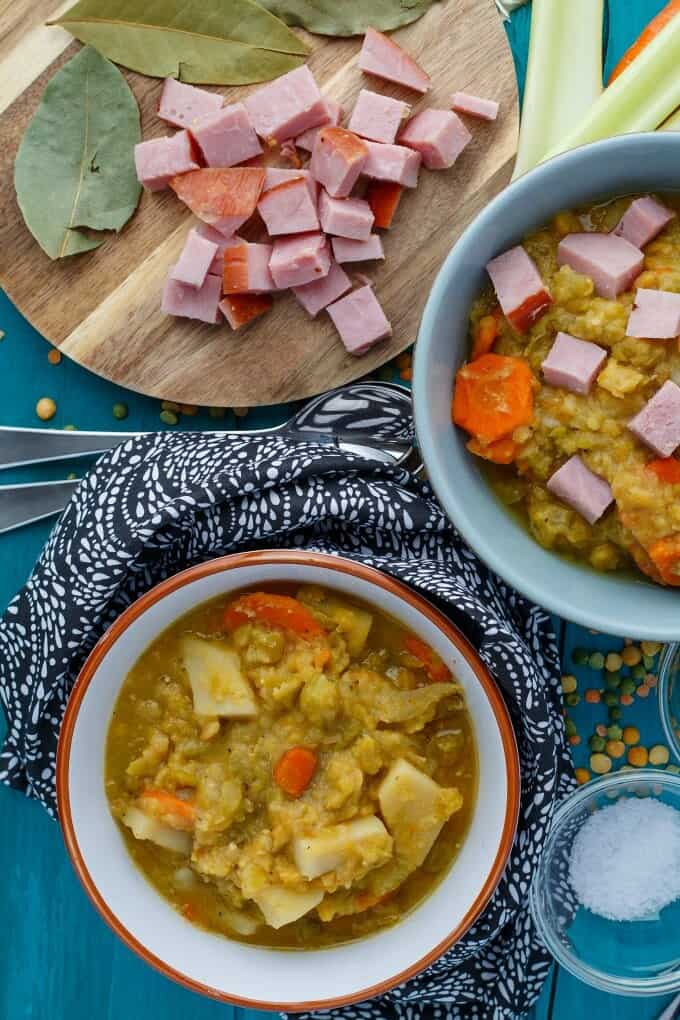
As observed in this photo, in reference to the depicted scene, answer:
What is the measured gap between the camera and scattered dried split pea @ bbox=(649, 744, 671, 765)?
2771 millimetres

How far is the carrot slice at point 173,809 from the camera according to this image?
7.54 ft

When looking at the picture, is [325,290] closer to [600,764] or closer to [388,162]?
[388,162]

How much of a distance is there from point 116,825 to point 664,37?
2.18 m

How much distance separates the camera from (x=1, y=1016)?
9.25 feet

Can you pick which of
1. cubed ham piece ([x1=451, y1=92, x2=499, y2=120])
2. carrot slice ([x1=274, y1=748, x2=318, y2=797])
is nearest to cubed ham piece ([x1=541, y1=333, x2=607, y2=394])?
cubed ham piece ([x1=451, y1=92, x2=499, y2=120])

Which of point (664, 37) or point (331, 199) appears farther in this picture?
point (331, 199)

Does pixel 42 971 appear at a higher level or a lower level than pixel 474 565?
lower

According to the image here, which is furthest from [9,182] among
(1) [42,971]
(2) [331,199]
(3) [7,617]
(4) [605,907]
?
(4) [605,907]

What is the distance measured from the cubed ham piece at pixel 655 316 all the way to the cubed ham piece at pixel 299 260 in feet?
2.88

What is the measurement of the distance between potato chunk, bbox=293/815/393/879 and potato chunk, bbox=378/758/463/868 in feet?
0.18

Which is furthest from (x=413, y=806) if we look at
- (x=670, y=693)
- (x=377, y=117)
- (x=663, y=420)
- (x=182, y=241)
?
(x=377, y=117)

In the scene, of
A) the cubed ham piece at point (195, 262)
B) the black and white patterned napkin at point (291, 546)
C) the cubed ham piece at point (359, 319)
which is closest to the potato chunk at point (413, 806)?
the black and white patterned napkin at point (291, 546)

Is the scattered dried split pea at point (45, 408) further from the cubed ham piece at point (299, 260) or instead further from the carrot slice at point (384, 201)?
the carrot slice at point (384, 201)

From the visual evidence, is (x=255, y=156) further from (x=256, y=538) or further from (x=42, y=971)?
(x=42, y=971)
